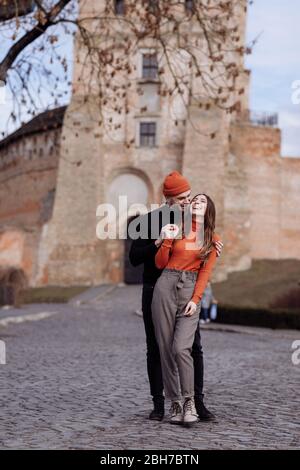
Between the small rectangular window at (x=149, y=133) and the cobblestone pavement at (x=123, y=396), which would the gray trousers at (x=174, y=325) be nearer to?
the cobblestone pavement at (x=123, y=396)

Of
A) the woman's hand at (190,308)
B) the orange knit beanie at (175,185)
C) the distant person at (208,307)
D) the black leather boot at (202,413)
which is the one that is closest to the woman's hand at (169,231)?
the orange knit beanie at (175,185)

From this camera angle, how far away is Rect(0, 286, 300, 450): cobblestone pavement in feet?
18.3

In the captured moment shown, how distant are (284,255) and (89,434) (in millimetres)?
37167

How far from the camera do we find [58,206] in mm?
39031

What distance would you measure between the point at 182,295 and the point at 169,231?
0.55 meters

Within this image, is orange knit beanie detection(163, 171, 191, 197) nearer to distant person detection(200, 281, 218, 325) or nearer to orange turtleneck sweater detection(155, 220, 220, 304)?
orange turtleneck sweater detection(155, 220, 220, 304)

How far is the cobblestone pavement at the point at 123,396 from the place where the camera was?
18.3ft

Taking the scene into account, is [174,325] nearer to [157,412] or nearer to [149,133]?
[157,412]

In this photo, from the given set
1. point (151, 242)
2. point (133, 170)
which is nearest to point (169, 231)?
point (151, 242)

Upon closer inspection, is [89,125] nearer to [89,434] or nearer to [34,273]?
[34,273]

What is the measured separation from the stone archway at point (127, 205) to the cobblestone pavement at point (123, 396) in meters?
21.9
